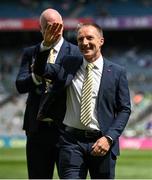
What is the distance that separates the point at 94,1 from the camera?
39750 millimetres

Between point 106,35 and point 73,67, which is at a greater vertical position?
point 106,35

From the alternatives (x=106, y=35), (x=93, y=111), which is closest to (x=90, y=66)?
(x=93, y=111)

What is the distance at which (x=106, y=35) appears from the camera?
131 feet

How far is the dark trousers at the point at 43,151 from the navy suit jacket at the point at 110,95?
676 millimetres

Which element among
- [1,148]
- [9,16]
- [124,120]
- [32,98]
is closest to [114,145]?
[124,120]

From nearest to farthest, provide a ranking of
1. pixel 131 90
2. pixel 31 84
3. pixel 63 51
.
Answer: pixel 31 84, pixel 63 51, pixel 131 90

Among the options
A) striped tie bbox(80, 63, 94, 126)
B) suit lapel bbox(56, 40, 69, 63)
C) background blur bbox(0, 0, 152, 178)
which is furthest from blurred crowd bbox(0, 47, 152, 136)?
striped tie bbox(80, 63, 94, 126)

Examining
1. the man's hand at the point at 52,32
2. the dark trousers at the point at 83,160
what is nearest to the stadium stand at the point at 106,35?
the dark trousers at the point at 83,160

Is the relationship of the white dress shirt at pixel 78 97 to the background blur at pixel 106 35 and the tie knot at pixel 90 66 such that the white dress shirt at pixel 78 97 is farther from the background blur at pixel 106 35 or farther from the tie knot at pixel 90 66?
the background blur at pixel 106 35

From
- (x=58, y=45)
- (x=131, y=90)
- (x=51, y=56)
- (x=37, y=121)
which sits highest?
(x=131, y=90)

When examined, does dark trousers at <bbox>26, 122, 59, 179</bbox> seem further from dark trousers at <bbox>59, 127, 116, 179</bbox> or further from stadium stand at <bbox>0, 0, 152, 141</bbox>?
stadium stand at <bbox>0, 0, 152, 141</bbox>

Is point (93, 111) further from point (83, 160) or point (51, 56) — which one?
point (51, 56)

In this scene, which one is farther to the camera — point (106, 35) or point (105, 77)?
point (106, 35)

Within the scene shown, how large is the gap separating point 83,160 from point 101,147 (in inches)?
10.7
